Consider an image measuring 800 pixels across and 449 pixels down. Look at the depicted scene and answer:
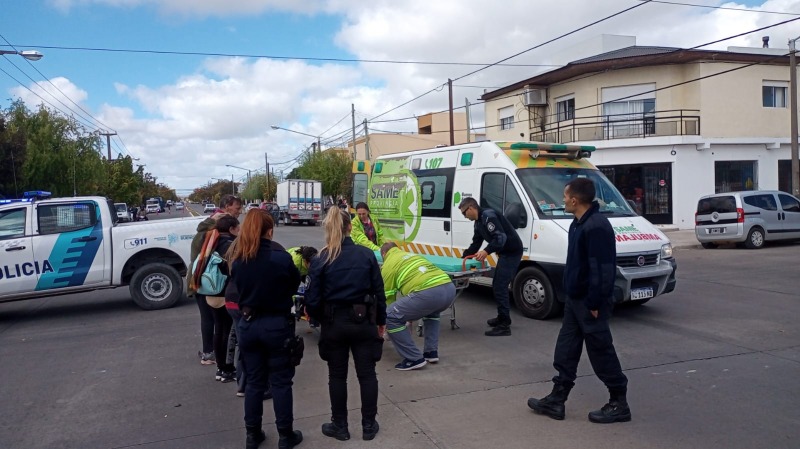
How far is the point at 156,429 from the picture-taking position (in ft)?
17.0

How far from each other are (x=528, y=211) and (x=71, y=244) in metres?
7.21

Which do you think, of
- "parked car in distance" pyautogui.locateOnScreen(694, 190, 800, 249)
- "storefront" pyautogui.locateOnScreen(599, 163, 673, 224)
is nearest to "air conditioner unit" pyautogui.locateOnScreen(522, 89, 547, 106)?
"storefront" pyautogui.locateOnScreen(599, 163, 673, 224)

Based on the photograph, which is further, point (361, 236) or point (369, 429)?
point (361, 236)

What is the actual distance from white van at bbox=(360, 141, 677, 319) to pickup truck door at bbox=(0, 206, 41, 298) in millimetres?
6234

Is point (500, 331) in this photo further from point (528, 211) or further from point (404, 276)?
point (404, 276)

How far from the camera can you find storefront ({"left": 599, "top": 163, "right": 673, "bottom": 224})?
27562 millimetres

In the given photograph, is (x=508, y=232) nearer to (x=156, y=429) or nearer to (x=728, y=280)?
(x=156, y=429)

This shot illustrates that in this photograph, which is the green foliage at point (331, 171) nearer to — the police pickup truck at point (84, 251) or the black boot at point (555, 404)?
the police pickup truck at point (84, 251)

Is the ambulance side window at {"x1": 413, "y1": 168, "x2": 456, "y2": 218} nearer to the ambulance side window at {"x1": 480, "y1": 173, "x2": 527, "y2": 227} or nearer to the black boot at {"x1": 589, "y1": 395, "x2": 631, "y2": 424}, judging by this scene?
the ambulance side window at {"x1": 480, "y1": 173, "x2": 527, "y2": 227}

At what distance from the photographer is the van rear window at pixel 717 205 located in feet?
60.0

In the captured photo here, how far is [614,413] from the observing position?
4.96 m

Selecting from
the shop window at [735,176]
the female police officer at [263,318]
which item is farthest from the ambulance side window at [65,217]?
the shop window at [735,176]

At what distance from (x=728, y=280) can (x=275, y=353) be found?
10.5 m

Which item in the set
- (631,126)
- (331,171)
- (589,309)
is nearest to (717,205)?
(631,126)
